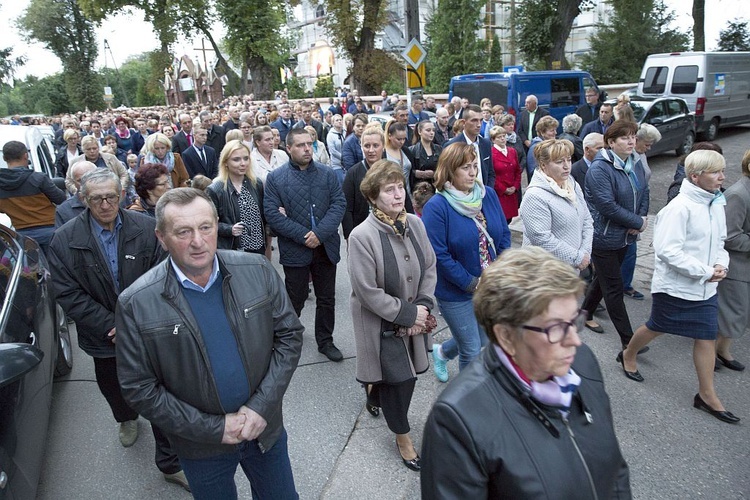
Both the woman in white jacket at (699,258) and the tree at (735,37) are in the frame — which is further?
the tree at (735,37)

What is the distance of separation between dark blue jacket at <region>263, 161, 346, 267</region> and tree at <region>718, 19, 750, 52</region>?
28862 mm

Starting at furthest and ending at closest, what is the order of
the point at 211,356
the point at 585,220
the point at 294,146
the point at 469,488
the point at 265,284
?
the point at 294,146 → the point at 585,220 → the point at 265,284 → the point at 211,356 → the point at 469,488

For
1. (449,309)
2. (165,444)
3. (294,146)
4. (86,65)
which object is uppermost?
(86,65)

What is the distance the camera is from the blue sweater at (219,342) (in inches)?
85.7

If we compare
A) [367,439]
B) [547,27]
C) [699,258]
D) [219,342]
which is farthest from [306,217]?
[547,27]

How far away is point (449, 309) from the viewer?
364 centimetres

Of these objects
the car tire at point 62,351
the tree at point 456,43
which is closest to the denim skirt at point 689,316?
the car tire at point 62,351

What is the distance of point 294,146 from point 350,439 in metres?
2.33

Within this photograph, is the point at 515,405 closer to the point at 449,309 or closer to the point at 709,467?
the point at 449,309

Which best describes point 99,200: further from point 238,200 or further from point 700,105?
point 700,105

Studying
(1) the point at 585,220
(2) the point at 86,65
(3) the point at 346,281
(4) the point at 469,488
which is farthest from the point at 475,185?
(2) the point at 86,65

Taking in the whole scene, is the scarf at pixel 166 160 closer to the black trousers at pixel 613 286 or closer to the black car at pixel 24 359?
the black car at pixel 24 359

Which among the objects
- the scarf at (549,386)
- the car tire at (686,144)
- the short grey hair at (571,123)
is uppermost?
the short grey hair at (571,123)

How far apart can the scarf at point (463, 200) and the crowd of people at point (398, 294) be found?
0.01 metres
